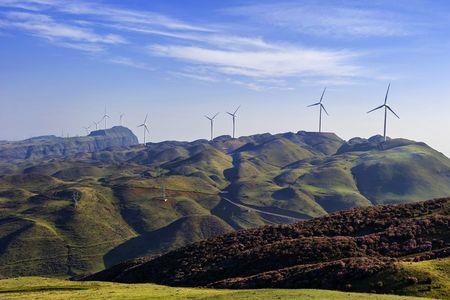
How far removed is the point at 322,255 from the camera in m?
88.4

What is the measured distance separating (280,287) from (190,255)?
3782cm

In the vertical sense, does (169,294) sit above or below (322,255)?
below

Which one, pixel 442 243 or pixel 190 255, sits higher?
pixel 442 243

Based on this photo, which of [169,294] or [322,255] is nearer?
[169,294]

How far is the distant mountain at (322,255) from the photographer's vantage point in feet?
232

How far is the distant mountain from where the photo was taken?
232 ft

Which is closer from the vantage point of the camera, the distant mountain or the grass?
the grass

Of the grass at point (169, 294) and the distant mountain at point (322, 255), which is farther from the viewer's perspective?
the distant mountain at point (322, 255)

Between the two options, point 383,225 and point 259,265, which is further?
point 383,225

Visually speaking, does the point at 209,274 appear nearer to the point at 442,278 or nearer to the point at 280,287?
the point at 280,287

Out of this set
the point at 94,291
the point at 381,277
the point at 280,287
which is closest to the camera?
the point at 381,277

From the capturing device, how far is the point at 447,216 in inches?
3706

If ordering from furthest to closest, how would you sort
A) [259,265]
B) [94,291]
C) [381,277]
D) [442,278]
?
[259,265], [94,291], [381,277], [442,278]

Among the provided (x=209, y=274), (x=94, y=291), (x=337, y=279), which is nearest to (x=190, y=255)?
(x=209, y=274)
